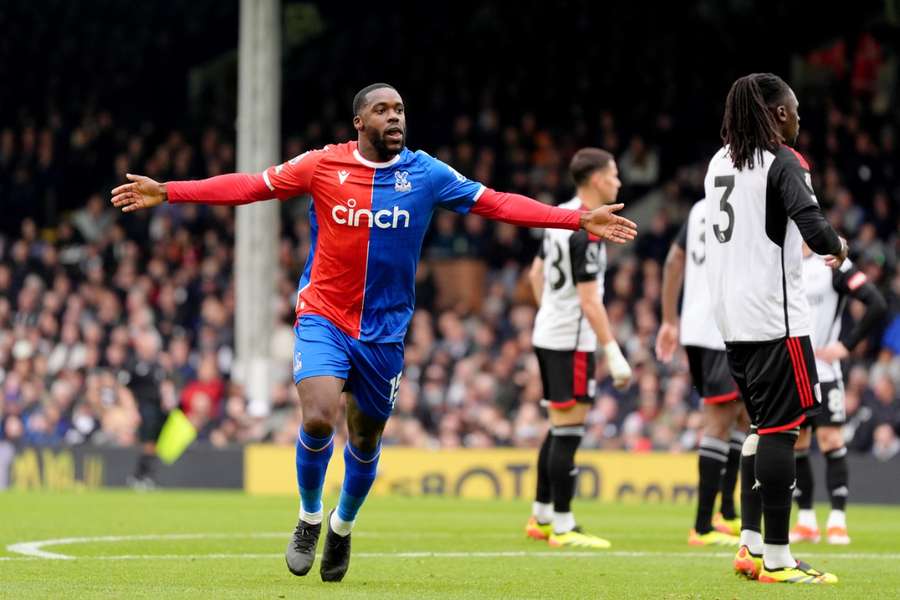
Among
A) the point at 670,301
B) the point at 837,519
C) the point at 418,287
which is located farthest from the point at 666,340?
the point at 418,287

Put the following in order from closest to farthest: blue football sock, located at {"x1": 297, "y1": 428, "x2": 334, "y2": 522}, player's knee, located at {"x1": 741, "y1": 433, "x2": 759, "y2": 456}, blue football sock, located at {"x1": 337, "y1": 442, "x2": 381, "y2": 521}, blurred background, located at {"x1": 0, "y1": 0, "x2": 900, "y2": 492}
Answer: blue football sock, located at {"x1": 297, "y1": 428, "x2": 334, "y2": 522}, blue football sock, located at {"x1": 337, "y1": 442, "x2": 381, "y2": 521}, player's knee, located at {"x1": 741, "y1": 433, "x2": 759, "y2": 456}, blurred background, located at {"x1": 0, "y1": 0, "x2": 900, "y2": 492}

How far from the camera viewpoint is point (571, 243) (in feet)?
35.1

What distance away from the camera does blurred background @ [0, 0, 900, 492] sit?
21.2 meters

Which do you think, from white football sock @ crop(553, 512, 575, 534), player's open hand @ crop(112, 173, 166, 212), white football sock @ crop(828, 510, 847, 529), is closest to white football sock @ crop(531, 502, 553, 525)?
white football sock @ crop(553, 512, 575, 534)

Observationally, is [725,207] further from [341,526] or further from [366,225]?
[341,526]

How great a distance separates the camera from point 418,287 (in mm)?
24188

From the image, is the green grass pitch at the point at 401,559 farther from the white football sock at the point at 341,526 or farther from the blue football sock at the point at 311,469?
the blue football sock at the point at 311,469

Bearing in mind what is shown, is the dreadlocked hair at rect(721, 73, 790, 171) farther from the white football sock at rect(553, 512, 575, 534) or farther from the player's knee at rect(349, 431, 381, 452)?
the white football sock at rect(553, 512, 575, 534)

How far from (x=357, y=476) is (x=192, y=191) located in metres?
1.60

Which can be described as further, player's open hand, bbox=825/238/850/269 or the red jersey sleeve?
Result: the red jersey sleeve

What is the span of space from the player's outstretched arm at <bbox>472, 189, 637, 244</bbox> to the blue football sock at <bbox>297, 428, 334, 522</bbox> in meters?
1.31

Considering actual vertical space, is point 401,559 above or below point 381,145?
below

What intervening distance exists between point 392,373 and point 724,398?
10.8 feet

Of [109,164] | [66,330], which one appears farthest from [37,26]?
[66,330]
